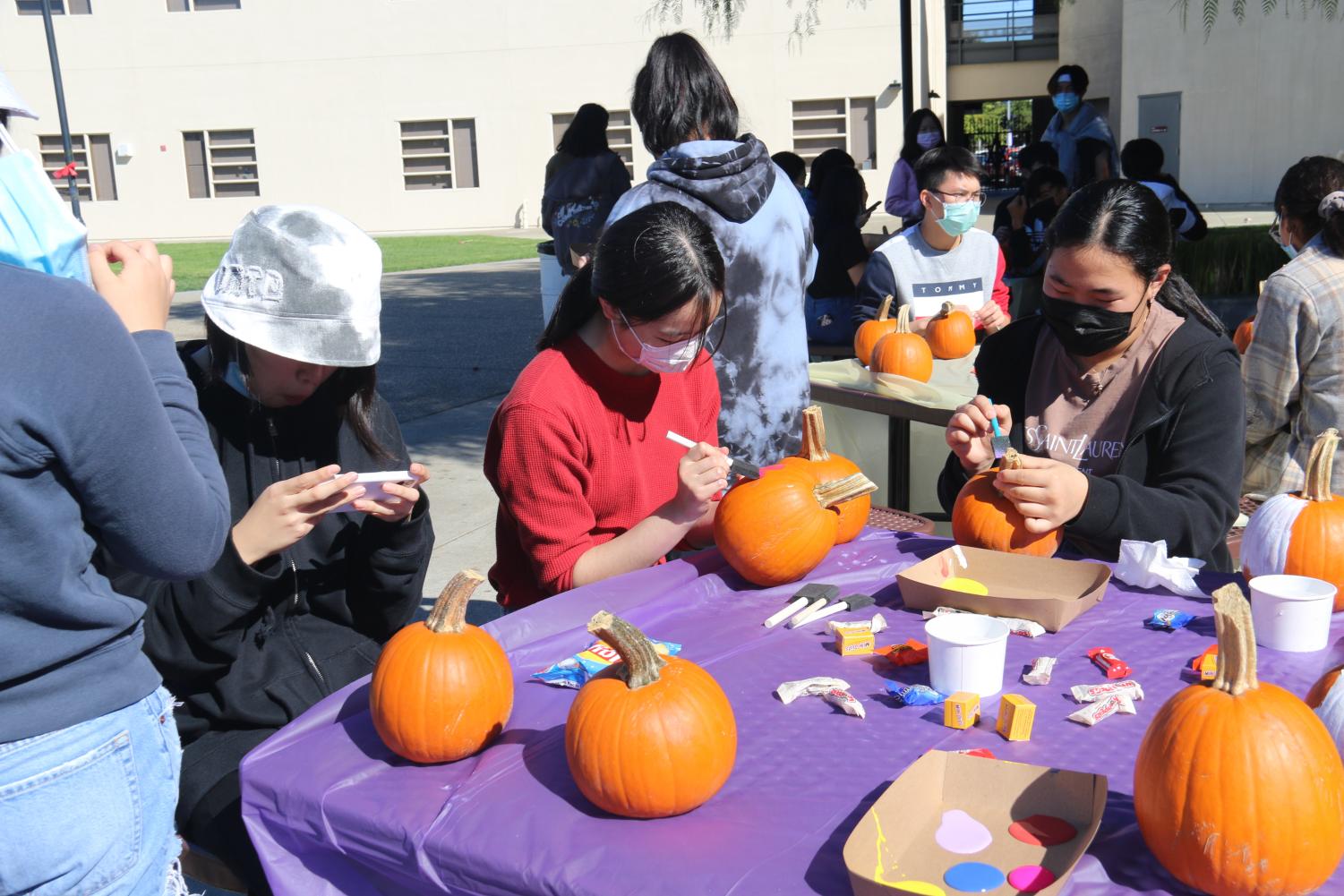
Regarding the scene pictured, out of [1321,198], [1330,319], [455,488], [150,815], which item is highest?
[1321,198]

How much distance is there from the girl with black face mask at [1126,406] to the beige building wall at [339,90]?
24.4 meters

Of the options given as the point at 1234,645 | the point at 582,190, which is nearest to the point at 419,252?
the point at 582,190

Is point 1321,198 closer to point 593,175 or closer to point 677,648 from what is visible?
point 677,648

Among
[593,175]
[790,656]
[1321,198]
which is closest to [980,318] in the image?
[1321,198]

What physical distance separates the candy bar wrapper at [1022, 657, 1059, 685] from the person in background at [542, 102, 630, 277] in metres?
5.38

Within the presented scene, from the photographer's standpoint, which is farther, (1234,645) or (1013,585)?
(1013,585)

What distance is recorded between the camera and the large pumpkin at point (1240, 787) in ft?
4.39

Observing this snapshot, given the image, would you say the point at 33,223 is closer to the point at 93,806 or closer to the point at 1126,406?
the point at 93,806

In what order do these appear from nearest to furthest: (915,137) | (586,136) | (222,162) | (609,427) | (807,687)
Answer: (807,687), (609,427), (586,136), (915,137), (222,162)

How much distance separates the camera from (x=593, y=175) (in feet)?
23.8

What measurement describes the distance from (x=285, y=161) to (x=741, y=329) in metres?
28.8

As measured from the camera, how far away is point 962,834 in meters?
1.51

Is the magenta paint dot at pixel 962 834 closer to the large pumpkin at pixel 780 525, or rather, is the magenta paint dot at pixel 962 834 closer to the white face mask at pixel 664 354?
the large pumpkin at pixel 780 525

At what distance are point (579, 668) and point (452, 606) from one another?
28 centimetres
